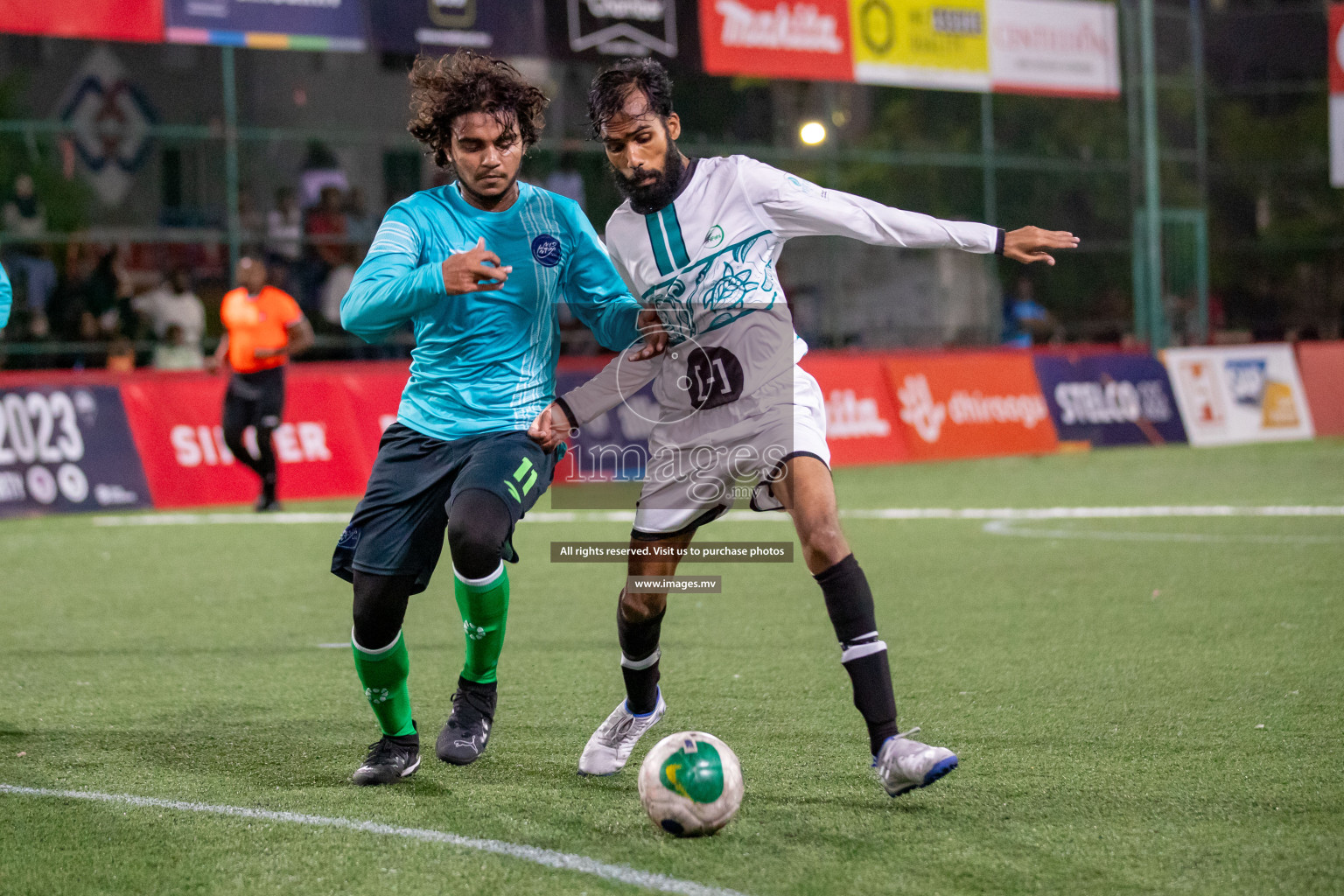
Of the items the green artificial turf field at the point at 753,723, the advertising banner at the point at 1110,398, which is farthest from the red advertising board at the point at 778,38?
the green artificial turf field at the point at 753,723

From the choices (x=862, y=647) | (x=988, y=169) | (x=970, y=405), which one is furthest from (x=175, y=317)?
(x=862, y=647)

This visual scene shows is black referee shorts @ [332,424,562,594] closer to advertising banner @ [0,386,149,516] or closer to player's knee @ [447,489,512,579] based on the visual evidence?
player's knee @ [447,489,512,579]

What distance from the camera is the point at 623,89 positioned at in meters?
4.81

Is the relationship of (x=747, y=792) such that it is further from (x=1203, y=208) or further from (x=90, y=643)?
(x=1203, y=208)

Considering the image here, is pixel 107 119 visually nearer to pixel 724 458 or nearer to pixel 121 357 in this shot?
pixel 121 357

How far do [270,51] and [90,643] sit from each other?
1764cm

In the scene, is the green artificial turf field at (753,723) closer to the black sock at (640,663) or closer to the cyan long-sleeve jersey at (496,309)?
the black sock at (640,663)

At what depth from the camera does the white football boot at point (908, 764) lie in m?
4.20

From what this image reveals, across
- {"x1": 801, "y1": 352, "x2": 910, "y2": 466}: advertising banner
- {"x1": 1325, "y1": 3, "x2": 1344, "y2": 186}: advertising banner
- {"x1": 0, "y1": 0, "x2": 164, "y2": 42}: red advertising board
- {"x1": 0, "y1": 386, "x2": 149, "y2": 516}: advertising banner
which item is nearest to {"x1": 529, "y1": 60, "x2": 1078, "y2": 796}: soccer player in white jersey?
{"x1": 0, "y1": 386, "x2": 149, "y2": 516}: advertising banner

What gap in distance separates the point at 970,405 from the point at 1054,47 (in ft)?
21.6

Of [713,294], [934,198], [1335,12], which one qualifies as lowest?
[713,294]

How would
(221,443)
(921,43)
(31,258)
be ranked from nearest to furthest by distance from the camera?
(221,443)
(31,258)
(921,43)

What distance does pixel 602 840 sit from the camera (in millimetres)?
4125

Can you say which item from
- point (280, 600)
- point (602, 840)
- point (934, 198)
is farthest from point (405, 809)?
point (934, 198)
